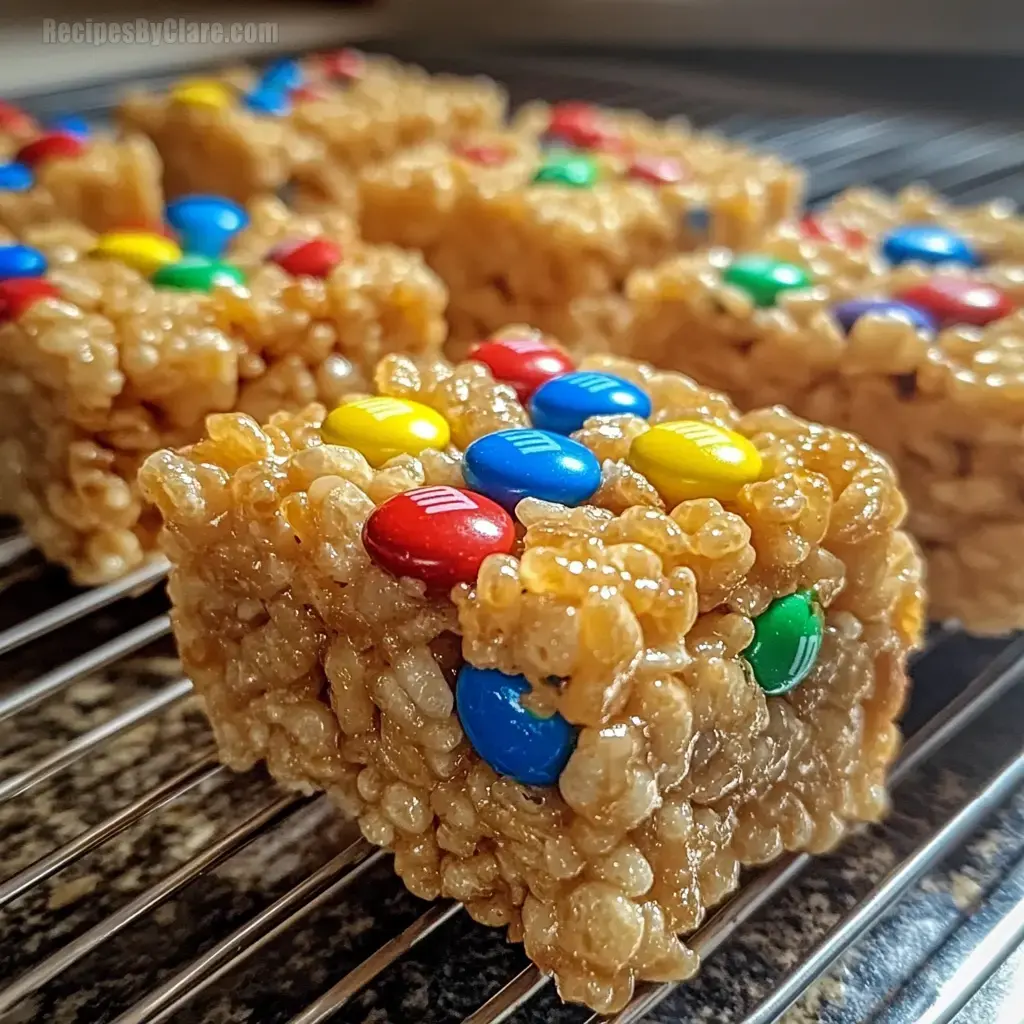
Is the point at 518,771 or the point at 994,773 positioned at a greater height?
the point at 518,771

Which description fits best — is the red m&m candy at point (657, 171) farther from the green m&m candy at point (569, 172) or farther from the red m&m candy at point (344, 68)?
the red m&m candy at point (344, 68)

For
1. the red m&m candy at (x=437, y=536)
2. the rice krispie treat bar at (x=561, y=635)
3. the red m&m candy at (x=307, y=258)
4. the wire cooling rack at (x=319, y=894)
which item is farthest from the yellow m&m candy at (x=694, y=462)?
the red m&m candy at (x=307, y=258)

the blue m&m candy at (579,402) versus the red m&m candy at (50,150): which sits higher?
the blue m&m candy at (579,402)

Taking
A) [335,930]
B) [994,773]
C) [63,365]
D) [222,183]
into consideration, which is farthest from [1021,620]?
[222,183]

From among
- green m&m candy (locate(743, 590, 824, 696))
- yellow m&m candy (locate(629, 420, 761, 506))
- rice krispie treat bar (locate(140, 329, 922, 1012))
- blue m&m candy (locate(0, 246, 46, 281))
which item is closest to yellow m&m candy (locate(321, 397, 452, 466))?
rice krispie treat bar (locate(140, 329, 922, 1012))

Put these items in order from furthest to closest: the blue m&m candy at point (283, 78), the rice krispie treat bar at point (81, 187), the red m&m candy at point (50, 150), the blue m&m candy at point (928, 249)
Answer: the blue m&m candy at point (283, 78) → the red m&m candy at point (50, 150) → the rice krispie treat bar at point (81, 187) → the blue m&m candy at point (928, 249)

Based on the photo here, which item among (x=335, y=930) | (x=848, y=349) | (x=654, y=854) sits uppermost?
(x=848, y=349)

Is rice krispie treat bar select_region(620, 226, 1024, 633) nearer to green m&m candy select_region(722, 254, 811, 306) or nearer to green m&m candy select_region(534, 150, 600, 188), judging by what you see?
green m&m candy select_region(722, 254, 811, 306)

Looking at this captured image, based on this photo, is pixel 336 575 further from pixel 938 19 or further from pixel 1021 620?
pixel 938 19
